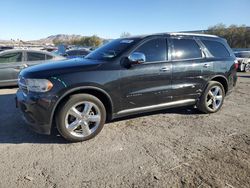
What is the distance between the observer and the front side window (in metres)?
4.70

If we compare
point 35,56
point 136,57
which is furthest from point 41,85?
point 35,56

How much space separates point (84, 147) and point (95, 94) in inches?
36.2

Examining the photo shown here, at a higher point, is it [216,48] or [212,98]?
[216,48]

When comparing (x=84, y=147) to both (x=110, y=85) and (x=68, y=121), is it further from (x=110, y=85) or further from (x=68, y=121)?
(x=110, y=85)

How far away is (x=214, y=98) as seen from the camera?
5785 mm

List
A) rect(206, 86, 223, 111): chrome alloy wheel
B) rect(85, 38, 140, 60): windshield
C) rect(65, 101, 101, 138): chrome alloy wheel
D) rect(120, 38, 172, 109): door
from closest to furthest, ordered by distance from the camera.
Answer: rect(65, 101, 101, 138): chrome alloy wheel < rect(120, 38, 172, 109): door < rect(85, 38, 140, 60): windshield < rect(206, 86, 223, 111): chrome alloy wheel

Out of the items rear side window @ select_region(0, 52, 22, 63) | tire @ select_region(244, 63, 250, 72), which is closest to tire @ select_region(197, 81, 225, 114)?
rear side window @ select_region(0, 52, 22, 63)

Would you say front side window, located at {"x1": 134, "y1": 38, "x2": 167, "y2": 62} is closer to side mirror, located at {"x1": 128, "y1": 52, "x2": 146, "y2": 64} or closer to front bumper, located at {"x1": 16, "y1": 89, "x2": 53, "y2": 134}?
side mirror, located at {"x1": 128, "y1": 52, "x2": 146, "y2": 64}

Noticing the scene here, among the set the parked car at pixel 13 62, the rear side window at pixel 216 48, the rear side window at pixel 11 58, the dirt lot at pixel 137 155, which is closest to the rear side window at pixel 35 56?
the parked car at pixel 13 62

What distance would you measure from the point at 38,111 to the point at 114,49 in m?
1.92

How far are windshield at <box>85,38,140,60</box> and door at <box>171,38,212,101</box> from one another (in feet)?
3.04

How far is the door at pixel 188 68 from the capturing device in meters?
5.04

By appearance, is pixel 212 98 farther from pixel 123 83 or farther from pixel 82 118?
pixel 82 118

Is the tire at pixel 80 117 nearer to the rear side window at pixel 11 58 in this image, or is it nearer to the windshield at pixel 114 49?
the windshield at pixel 114 49
